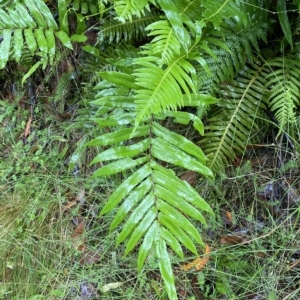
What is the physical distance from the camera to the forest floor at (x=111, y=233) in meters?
1.98

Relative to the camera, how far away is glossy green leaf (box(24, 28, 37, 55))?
6.36 ft

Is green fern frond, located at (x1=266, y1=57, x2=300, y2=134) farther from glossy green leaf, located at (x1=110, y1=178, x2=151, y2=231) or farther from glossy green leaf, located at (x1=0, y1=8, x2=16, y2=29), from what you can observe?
glossy green leaf, located at (x1=0, y1=8, x2=16, y2=29)

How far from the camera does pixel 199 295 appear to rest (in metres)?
2.03

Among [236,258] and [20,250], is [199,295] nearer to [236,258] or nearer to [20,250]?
[236,258]

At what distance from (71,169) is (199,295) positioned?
0.93 metres

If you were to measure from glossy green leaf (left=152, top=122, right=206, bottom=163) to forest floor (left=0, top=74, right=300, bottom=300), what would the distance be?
0.28 meters

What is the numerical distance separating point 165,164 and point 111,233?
439mm

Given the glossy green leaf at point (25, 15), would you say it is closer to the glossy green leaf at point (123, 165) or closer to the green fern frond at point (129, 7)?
the green fern frond at point (129, 7)

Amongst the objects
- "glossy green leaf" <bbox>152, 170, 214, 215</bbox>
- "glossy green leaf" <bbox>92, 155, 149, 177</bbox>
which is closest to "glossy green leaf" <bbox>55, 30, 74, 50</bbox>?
"glossy green leaf" <bbox>92, 155, 149, 177</bbox>

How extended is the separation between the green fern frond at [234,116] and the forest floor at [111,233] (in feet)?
0.35

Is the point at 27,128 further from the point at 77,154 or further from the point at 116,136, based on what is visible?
the point at 116,136

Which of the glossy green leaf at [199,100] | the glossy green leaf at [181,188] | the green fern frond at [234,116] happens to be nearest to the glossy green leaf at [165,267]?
the glossy green leaf at [181,188]

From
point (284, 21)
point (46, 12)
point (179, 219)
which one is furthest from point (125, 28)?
point (179, 219)

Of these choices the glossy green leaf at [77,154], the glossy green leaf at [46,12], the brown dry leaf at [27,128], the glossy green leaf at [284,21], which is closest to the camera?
the glossy green leaf at [284,21]
